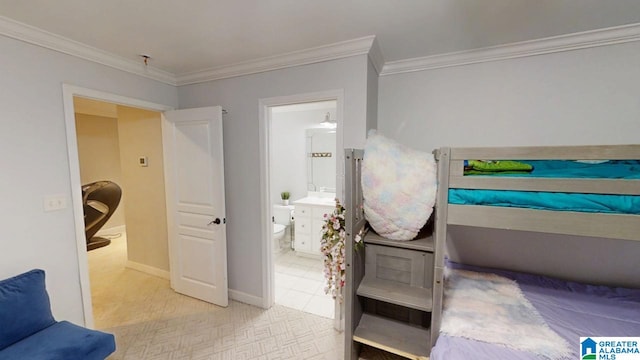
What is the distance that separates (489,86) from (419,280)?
1.67m

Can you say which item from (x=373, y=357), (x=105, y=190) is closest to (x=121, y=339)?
(x=373, y=357)

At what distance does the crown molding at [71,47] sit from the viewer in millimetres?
1646

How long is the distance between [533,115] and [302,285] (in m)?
2.72

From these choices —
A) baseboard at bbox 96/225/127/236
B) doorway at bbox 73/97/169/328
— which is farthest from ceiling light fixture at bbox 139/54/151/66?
baseboard at bbox 96/225/127/236

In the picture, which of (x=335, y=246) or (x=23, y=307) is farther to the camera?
(x=335, y=246)

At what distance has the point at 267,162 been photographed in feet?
8.00

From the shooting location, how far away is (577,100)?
1898 mm

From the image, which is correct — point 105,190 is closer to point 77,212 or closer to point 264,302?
point 77,212

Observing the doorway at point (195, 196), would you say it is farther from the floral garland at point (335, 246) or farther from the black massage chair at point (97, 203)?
the black massage chair at point (97, 203)

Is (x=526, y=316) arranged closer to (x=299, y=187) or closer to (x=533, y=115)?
(x=533, y=115)

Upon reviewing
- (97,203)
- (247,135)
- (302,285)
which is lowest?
(302,285)

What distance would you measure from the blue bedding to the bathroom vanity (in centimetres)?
237

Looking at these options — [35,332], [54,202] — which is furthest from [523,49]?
[35,332]

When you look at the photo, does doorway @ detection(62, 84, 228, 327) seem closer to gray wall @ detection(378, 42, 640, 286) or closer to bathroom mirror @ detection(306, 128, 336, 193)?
gray wall @ detection(378, 42, 640, 286)
